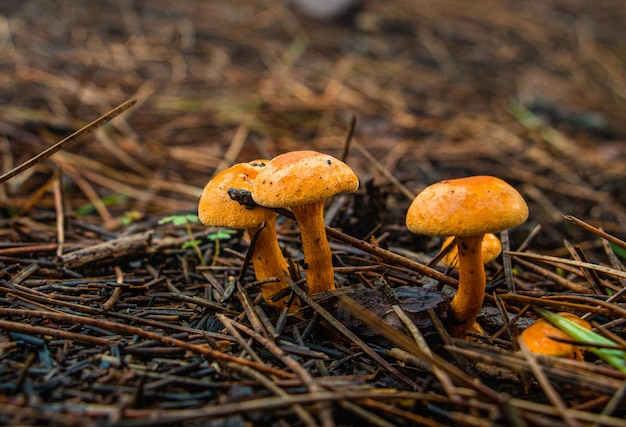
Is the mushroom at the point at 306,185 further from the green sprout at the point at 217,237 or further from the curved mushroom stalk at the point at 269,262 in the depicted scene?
the green sprout at the point at 217,237

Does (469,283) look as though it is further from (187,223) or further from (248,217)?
(187,223)

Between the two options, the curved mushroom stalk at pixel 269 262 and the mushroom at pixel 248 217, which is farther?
the curved mushroom stalk at pixel 269 262

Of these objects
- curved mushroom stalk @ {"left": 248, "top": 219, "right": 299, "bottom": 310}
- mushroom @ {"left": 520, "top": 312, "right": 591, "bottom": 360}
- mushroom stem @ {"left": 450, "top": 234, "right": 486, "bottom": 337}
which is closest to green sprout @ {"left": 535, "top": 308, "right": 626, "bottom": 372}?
mushroom @ {"left": 520, "top": 312, "right": 591, "bottom": 360}

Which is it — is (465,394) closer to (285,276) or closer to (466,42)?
(285,276)

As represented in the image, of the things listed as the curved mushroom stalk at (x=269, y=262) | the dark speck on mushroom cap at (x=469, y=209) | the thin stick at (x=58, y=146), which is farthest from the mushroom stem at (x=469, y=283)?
the thin stick at (x=58, y=146)

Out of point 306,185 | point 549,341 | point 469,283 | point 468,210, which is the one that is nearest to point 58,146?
point 306,185

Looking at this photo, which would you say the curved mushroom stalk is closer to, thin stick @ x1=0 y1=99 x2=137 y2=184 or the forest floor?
the forest floor

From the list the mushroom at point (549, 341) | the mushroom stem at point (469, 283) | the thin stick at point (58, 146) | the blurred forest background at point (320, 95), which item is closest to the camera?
the mushroom at point (549, 341)
